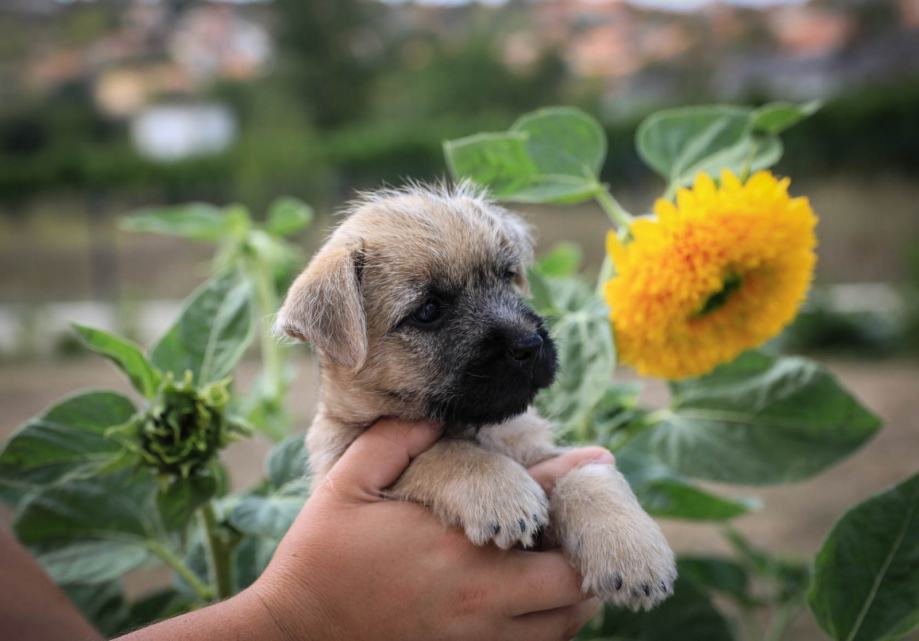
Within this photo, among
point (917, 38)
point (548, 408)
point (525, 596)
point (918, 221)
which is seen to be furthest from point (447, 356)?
point (917, 38)

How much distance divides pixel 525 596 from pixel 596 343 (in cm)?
70

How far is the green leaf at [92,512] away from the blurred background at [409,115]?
10442mm

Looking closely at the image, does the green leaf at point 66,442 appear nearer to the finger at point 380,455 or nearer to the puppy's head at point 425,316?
the puppy's head at point 425,316

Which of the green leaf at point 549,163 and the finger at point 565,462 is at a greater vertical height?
the green leaf at point 549,163

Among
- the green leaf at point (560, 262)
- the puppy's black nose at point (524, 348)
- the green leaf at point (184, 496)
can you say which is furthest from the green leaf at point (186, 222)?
the puppy's black nose at point (524, 348)

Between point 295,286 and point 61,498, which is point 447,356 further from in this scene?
point 61,498

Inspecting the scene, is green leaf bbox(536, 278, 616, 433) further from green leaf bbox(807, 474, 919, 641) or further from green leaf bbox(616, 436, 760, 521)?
green leaf bbox(807, 474, 919, 641)

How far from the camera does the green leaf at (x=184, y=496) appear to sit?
6.42 feet

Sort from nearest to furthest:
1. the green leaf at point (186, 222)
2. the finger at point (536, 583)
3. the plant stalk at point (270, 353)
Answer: the finger at point (536, 583), the green leaf at point (186, 222), the plant stalk at point (270, 353)

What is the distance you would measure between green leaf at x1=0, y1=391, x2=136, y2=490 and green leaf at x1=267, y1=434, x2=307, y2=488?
1.38ft

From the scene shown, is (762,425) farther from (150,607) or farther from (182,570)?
(150,607)

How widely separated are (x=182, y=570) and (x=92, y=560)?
0.85 feet

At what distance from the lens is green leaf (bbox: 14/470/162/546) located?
222 centimetres

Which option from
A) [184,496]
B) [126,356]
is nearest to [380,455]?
[184,496]
